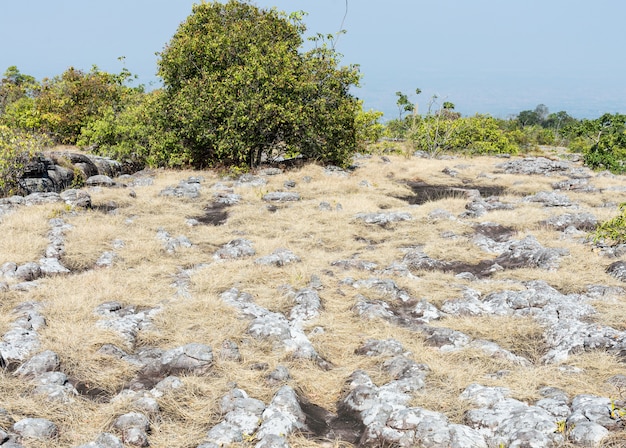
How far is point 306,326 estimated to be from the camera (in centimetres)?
809

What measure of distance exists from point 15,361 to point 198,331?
2302mm

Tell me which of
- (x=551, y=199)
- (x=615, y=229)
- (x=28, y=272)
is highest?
(x=551, y=199)

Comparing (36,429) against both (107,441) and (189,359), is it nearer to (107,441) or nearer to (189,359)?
(107,441)

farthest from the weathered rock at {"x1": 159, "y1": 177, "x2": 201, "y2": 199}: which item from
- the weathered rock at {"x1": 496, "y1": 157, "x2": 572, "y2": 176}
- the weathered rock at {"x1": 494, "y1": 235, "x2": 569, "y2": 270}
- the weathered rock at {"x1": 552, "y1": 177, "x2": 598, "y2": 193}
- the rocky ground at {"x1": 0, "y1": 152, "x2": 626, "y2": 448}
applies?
the weathered rock at {"x1": 496, "y1": 157, "x2": 572, "y2": 176}

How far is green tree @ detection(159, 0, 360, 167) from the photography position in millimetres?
19453

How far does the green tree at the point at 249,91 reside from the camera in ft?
63.8

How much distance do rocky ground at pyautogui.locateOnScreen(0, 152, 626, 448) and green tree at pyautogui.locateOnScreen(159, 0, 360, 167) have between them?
5.11 metres

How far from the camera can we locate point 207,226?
13.9 meters

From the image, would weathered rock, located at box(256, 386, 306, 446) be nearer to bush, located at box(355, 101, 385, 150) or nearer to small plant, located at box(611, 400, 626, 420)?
small plant, located at box(611, 400, 626, 420)

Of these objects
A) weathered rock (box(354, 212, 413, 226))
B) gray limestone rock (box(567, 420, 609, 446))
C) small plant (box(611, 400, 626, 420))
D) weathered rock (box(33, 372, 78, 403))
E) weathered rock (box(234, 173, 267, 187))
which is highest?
weathered rock (box(234, 173, 267, 187))

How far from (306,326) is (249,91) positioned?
1317cm

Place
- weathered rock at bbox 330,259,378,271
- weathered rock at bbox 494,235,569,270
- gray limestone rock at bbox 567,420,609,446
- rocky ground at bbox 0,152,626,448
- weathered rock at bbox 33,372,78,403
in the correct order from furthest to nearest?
weathered rock at bbox 330,259,378,271 → weathered rock at bbox 494,235,569,270 → weathered rock at bbox 33,372,78,403 → rocky ground at bbox 0,152,626,448 → gray limestone rock at bbox 567,420,609,446

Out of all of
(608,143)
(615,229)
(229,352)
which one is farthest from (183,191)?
(608,143)

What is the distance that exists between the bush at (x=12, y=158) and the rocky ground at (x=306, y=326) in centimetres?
97
